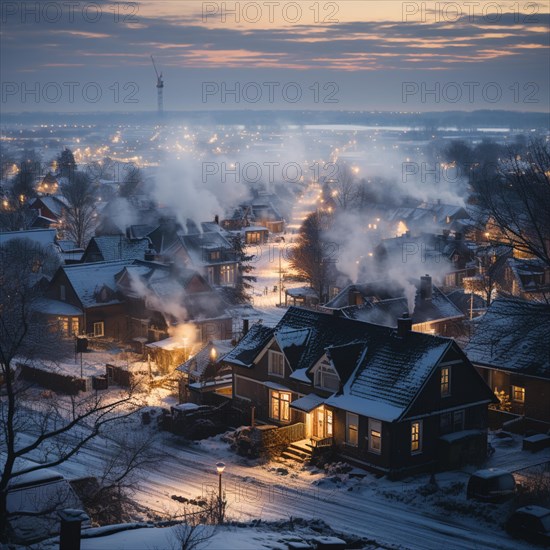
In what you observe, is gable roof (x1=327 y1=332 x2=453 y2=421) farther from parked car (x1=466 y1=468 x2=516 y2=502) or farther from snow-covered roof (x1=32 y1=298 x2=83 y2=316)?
snow-covered roof (x1=32 y1=298 x2=83 y2=316)

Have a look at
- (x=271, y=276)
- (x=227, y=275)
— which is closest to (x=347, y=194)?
(x=271, y=276)

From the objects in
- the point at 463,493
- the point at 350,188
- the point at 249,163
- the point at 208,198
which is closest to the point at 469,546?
the point at 463,493

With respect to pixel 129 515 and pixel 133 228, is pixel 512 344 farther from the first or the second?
pixel 133 228

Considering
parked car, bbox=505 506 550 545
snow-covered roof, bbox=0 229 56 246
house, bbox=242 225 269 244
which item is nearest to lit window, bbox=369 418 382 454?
parked car, bbox=505 506 550 545

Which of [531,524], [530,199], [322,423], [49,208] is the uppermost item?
[530,199]

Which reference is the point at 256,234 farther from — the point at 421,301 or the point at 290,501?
the point at 290,501

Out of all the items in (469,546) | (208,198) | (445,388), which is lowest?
(469,546)
